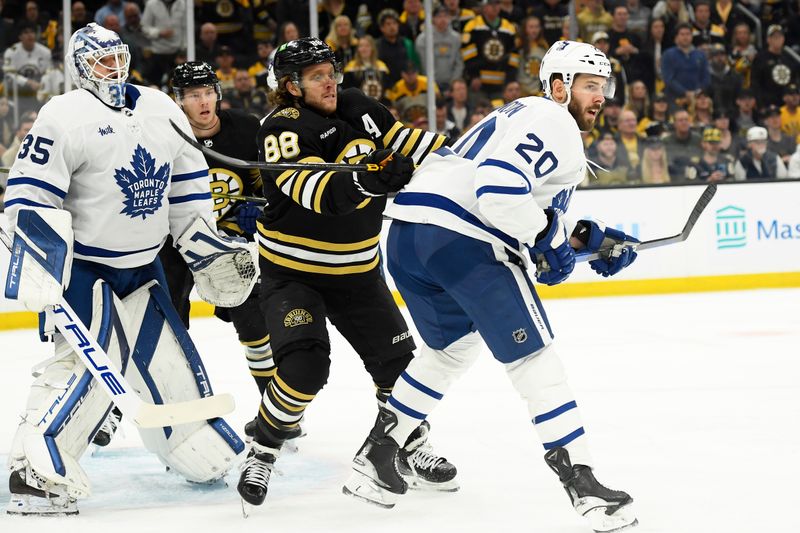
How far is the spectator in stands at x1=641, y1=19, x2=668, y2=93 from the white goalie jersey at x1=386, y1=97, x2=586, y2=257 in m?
5.57

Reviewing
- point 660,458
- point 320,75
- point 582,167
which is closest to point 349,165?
point 320,75

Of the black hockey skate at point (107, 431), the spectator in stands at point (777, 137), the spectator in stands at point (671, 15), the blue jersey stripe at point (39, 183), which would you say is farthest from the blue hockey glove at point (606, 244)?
the spectator in stands at point (671, 15)

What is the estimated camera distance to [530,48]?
832 centimetres

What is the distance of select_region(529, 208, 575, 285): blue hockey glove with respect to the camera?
2.75 metres

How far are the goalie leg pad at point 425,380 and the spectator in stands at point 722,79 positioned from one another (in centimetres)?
579

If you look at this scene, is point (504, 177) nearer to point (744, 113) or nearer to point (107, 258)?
point (107, 258)

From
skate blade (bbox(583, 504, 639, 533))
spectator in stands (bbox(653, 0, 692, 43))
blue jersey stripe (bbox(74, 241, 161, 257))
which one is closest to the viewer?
skate blade (bbox(583, 504, 639, 533))

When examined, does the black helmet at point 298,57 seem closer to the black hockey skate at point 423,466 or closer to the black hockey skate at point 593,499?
the black hockey skate at point 423,466

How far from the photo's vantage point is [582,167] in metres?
2.82

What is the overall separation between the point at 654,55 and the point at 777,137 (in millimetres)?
1005

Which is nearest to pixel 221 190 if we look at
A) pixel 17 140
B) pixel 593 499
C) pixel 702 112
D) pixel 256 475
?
pixel 256 475

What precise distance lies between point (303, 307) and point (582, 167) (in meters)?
0.78

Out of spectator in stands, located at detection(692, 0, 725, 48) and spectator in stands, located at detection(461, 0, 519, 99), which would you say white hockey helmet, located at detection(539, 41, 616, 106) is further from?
spectator in stands, located at detection(692, 0, 725, 48)

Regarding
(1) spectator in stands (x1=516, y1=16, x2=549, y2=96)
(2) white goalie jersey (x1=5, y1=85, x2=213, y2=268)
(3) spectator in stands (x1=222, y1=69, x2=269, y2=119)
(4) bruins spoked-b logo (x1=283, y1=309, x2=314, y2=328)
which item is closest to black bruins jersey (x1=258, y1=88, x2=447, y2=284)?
(4) bruins spoked-b logo (x1=283, y1=309, x2=314, y2=328)
